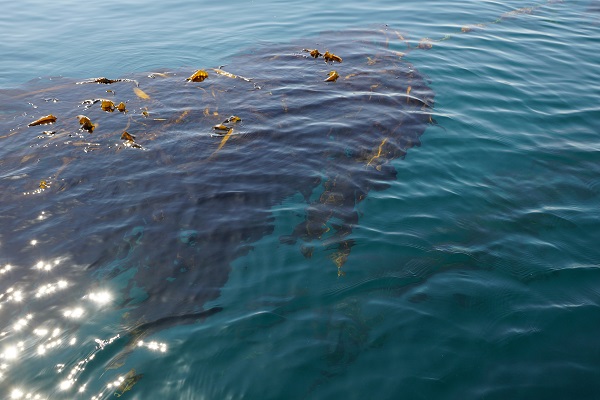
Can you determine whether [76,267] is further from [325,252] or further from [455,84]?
[455,84]

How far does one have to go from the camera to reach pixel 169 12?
52.3 ft

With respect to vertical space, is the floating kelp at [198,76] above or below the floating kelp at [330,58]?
below

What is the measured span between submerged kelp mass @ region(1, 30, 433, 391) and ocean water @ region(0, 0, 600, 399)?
0.11 feet

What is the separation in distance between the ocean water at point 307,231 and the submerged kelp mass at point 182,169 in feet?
0.11

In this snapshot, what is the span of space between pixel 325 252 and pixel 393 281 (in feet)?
2.84

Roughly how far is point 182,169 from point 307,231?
7.75 feet

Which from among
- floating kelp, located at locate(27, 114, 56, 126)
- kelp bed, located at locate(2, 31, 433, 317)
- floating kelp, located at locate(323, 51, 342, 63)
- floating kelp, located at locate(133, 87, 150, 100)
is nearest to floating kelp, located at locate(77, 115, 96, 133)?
kelp bed, located at locate(2, 31, 433, 317)

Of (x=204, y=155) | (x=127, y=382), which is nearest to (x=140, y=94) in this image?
(x=204, y=155)

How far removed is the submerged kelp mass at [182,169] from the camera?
4762 mm

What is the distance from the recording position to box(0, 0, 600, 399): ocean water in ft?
12.4

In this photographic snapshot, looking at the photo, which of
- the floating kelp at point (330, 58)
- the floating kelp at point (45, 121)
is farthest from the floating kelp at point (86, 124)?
the floating kelp at point (330, 58)

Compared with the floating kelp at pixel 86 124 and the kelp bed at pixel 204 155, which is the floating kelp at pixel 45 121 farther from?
the floating kelp at pixel 86 124

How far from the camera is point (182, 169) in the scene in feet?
21.2

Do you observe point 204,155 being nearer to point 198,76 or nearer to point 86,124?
point 86,124
